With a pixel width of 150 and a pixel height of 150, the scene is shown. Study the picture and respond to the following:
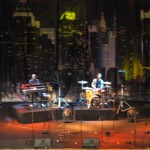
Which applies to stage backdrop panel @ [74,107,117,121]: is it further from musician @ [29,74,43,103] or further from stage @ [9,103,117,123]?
musician @ [29,74,43,103]

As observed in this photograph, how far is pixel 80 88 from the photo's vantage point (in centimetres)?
931

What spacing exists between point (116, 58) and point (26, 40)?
183cm

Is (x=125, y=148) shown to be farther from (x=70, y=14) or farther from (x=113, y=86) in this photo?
(x=70, y=14)

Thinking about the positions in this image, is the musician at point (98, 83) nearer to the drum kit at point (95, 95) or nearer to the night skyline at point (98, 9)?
the drum kit at point (95, 95)

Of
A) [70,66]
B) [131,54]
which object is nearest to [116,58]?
[131,54]

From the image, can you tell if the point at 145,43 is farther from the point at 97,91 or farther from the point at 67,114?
the point at 67,114

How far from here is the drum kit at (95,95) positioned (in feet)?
30.2

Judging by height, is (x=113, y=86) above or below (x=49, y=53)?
below

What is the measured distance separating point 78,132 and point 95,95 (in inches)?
33.6

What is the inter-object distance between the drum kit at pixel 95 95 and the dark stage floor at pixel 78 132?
0.17m

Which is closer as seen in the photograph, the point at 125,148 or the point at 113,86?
the point at 125,148

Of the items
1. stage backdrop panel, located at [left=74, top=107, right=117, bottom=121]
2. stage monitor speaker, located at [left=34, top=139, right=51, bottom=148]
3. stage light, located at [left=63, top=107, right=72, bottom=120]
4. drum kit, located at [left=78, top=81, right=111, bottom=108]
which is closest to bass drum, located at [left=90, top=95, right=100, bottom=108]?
drum kit, located at [left=78, top=81, right=111, bottom=108]

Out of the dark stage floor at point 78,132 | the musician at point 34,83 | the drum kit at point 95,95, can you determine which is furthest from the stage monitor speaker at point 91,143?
the musician at point 34,83

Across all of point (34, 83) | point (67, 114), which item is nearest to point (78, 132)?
point (67, 114)
